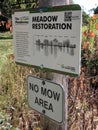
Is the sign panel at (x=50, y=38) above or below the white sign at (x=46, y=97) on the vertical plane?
above

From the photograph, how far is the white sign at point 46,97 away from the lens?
2764mm

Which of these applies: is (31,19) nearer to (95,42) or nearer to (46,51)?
(46,51)

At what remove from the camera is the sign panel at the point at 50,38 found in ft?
8.29

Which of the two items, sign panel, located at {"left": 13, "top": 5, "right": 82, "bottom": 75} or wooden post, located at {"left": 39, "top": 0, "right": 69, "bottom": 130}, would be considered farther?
wooden post, located at {"left": 39, "top": 0, "right": 69, "bottom": 130}

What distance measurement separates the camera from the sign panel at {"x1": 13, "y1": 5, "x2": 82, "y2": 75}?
2.53 m

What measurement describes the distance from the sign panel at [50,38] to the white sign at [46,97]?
147 mm

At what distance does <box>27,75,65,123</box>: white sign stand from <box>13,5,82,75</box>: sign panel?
15 cm

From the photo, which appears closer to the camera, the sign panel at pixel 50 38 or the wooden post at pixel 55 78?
the sign panel at pixel 50 38

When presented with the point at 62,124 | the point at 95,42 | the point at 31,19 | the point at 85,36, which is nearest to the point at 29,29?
the point at 31,19

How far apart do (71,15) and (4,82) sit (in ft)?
11.9

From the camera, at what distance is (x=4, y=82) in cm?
603

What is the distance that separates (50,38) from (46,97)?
0.46 metres

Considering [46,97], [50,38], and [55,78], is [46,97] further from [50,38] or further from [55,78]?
[50,38]

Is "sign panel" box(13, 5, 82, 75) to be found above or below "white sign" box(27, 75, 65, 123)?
above
